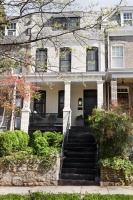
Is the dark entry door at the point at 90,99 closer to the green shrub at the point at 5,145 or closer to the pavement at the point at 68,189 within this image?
the green shrub at the point at 5,145

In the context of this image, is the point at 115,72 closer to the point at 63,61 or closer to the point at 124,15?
the point at 63,61

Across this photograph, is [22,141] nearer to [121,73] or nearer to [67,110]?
[67,110]

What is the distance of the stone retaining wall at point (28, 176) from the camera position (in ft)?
30.8

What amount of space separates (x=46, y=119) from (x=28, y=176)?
7.03 m

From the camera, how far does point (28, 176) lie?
9461 millimetres

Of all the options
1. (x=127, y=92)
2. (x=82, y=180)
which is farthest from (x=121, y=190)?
(x=127, y=92)

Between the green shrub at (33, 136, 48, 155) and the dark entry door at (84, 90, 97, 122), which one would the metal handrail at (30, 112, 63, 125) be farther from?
the green shrub at (33, 136, 48, 155)

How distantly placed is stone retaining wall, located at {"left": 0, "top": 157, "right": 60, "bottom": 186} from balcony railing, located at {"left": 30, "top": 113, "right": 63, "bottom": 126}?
255 inches

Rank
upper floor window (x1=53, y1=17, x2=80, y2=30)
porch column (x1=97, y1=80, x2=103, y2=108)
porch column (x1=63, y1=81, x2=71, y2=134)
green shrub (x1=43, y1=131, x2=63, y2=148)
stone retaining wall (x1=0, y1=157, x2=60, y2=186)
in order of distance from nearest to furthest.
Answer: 1. upper floor window (x1=53, y1=17, x2=80, y2=30)
2. stone retaining wall (x1=0, y1=157, x2=60, y2=186)
3. green shrub (x1=43, y1=131, x2=63, y2=148)
4. porch column (x1=63, y1=81, x2=71, y2=134)
5. porch column (x1=97, y1=80, x2=103, y2=108)

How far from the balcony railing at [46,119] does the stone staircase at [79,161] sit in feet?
8.25

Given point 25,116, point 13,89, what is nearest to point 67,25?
point 13,89

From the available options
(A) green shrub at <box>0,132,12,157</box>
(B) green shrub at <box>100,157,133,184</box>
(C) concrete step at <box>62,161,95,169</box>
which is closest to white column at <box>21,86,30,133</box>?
(A) green shrub at <box>0,132,12,157</box>

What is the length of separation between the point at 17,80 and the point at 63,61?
3.96 meters

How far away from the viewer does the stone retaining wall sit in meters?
9.39
